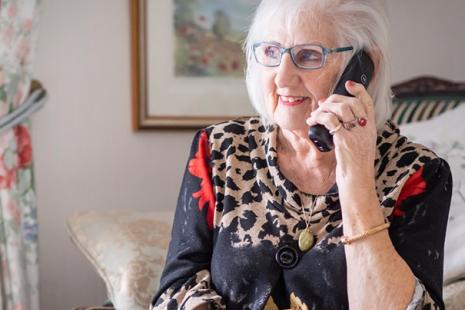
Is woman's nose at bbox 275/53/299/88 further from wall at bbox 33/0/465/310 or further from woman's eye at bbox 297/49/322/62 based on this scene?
wall at bbox 33/0/465/310

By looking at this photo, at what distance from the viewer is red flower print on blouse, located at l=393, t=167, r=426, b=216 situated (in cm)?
140

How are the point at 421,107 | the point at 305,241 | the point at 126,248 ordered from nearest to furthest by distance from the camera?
the point at 305,241
the point at 126,248
the point at 421,107

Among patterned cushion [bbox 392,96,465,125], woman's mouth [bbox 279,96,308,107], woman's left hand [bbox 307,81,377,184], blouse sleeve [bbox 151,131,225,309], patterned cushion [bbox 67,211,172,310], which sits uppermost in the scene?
woman's mouth [bbox 279,96,308,107]

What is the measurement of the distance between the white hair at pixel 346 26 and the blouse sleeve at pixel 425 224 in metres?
0.15

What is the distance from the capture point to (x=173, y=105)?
2.63 meters

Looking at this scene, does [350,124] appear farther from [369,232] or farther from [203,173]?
[203,173]

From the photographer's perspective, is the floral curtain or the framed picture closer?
the floral curtain

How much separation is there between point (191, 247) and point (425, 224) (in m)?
0.42

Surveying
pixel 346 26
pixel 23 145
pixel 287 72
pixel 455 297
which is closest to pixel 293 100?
pixel 287 72

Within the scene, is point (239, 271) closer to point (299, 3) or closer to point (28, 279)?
point (299, 3)

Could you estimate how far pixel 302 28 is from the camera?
1368 millimetres

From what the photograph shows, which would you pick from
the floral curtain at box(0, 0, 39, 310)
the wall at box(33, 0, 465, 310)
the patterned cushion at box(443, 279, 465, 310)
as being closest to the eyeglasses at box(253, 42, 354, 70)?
the patterned cushion at box(443, 279, 465, 310)

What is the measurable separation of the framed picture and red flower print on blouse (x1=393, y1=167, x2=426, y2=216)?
126 centimetres

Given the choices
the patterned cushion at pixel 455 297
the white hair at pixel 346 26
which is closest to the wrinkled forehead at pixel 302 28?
the white hair at pixel 346 26
